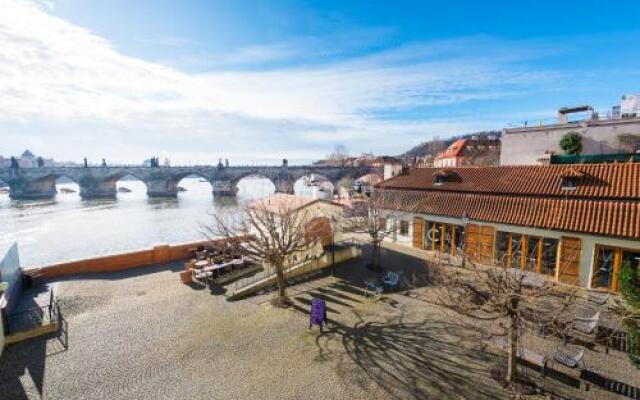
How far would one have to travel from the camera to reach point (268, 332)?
39.4 feet

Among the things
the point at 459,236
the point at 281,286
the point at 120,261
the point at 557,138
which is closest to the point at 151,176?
the point at 120,261

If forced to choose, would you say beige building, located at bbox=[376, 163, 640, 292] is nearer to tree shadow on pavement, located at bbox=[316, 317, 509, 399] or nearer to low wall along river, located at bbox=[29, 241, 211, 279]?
tree shadow on pavement, located at bbox=[316, 317, 509, 399]

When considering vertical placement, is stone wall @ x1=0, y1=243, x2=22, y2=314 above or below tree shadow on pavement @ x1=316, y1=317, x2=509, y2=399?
above

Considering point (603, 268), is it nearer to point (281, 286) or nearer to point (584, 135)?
point (281, 286)

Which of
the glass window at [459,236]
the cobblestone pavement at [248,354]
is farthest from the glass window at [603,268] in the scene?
the cobblestone pavement at [248,354]

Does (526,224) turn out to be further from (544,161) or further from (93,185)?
(93,185)

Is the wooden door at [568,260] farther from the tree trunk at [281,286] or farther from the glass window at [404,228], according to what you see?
the tree trunk at [281,286]

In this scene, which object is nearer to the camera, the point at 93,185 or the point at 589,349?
the point at 589,349

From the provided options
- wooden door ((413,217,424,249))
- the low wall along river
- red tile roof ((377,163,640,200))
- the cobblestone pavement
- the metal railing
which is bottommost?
the cobblestone pavement

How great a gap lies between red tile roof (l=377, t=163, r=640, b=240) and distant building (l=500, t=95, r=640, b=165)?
438 inches

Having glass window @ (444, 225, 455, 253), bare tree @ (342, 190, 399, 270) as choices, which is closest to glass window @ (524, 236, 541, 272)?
glass window @ (444, 225, 455, 253)

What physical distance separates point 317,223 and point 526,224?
12104 mm

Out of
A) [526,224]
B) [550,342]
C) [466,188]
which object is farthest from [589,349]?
[466,188]

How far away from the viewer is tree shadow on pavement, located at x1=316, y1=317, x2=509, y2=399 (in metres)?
8.80
